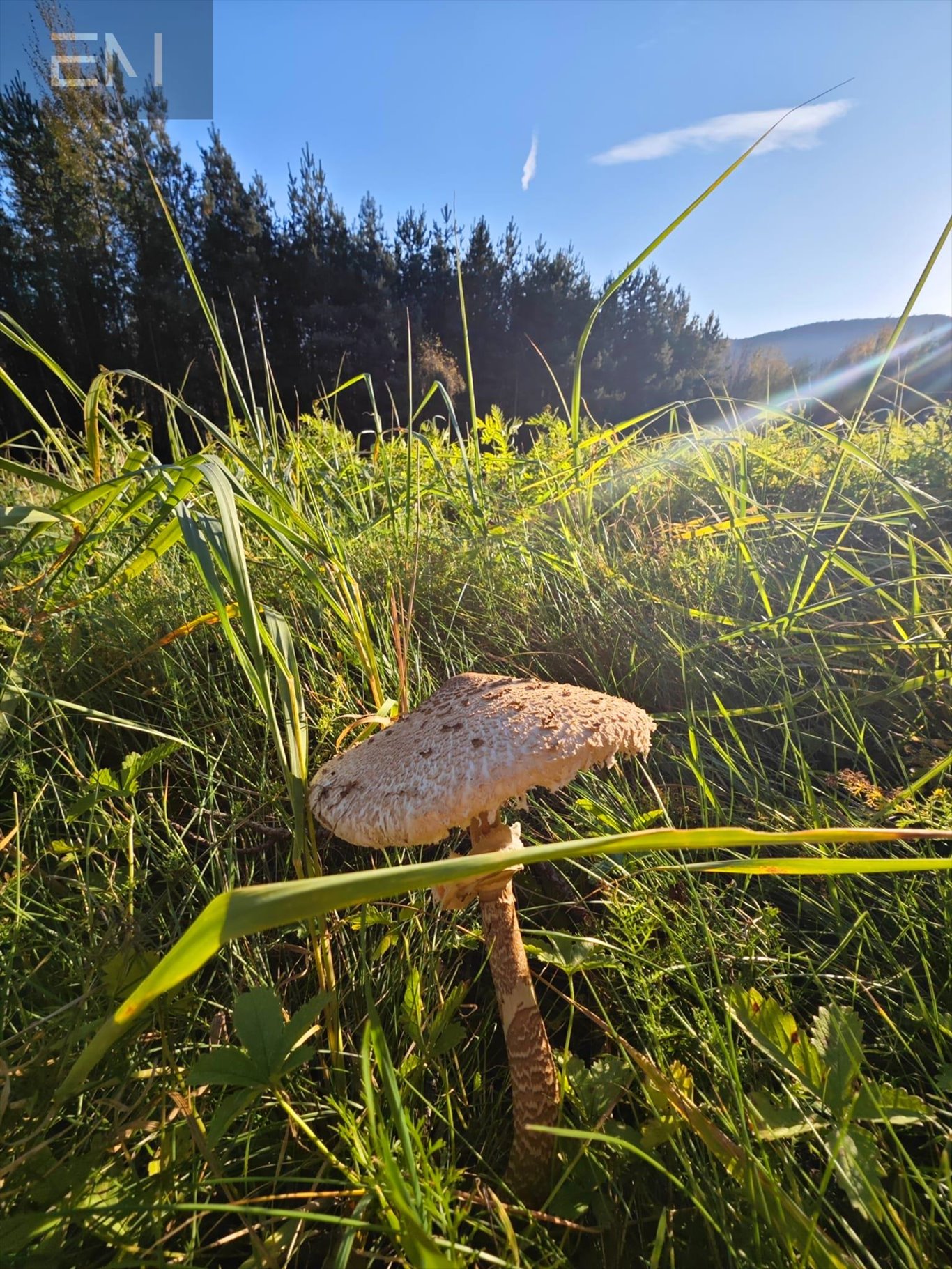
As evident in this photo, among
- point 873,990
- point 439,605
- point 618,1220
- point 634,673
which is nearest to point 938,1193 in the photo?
point 873,990

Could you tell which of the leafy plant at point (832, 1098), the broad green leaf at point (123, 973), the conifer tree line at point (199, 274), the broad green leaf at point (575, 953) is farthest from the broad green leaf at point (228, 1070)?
the conifer tree line at point (199, 274)

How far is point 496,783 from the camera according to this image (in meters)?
0.95

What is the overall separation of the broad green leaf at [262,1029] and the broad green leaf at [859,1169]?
759 millimetres

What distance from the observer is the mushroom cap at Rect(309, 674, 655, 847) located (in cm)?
95

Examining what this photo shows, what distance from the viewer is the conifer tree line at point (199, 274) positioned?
703 inches

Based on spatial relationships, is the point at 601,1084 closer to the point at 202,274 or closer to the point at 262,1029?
the point at 262,1029

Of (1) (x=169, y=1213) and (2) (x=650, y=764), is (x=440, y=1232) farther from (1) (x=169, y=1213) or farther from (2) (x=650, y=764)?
(2) (x=650, y=764)

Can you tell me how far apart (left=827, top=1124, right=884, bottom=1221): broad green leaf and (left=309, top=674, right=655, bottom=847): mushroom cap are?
0.57 m

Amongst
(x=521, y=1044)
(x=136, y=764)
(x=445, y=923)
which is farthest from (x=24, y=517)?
(x=521, y=1044)

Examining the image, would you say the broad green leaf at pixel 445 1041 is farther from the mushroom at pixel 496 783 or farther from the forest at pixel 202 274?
the forest at pixel 202 274

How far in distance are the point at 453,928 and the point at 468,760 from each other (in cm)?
65

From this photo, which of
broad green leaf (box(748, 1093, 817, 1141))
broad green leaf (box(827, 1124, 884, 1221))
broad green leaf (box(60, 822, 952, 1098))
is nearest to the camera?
broad green leaf (box(60, 822, 952, 1098))

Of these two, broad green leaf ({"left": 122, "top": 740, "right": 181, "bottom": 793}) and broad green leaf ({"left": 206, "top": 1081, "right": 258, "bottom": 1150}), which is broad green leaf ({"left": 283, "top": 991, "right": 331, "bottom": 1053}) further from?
broad green leaf ({"left": 122, "top": 740, "right": 181, "bottom": 793})

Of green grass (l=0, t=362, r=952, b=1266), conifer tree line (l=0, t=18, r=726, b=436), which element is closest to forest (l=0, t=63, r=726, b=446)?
conifer tree line (l=0, t=18, r=726, b=436)
